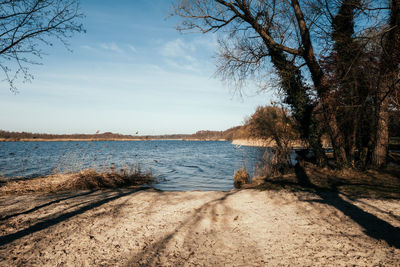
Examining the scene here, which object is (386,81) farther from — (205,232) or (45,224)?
(45,224)

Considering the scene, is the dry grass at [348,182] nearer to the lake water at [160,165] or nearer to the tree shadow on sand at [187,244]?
the tree shadow on sand at [187,244]

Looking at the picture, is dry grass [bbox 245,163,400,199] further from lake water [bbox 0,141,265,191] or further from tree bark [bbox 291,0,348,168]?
lake water [bbox 0,141,265,191]

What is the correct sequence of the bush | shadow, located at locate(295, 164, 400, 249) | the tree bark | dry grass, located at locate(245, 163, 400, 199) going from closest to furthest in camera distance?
1. shadow, located at locate(295, 164, 400, 249)
2. dry grass, located at locate(245, 163, 400, 199)
3. the tree bark
4. the bush

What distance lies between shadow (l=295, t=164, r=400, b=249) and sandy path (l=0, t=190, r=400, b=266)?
2 cm

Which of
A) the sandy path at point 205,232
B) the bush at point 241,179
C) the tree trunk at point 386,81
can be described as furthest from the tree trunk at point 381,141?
the bush at point 241,179

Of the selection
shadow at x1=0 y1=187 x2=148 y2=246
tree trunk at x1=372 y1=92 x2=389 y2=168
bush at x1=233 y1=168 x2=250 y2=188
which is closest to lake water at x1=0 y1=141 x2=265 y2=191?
bush at x1=233 y1=168 x2=250 y2=188

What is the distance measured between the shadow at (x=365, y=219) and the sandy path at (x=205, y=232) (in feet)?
0.05

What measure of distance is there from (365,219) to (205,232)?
10.6 feet

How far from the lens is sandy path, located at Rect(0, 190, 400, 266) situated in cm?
339

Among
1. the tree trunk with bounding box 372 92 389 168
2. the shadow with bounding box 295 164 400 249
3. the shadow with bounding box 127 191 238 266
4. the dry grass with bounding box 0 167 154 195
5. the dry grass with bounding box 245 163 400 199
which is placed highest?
the tree trunk with bounding box 372 92 389 168

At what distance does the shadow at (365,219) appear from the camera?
148 inches

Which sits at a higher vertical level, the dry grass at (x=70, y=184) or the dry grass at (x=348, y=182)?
the dry grass at (x=348, y=182)

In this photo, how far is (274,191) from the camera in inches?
278

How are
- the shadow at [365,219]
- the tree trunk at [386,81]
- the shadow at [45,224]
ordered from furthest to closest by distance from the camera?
1. the tree trunk at [386,81]
2. the shadow at [45,224]
3. the shadow at [365,219]
